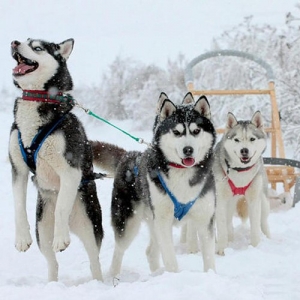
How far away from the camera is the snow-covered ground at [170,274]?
2291 millimetres

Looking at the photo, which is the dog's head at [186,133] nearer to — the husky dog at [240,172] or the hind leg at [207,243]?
the hind leg at [207,243]

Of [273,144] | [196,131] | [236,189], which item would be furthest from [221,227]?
[273,144]

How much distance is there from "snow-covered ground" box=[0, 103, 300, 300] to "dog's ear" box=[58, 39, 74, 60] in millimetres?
1309

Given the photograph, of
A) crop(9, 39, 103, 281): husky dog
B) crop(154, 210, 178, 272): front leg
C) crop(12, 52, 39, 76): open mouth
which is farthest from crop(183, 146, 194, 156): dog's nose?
crop(12, 52, 39, 76): open mouth

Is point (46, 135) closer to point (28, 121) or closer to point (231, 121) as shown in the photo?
point (28, 121)

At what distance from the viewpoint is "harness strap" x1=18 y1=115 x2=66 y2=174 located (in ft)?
9.64

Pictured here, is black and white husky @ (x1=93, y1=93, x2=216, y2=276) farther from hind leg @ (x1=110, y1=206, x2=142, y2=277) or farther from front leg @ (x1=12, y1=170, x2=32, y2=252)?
front leg @ (x1=12, y1=170, x2=32, y2=252)

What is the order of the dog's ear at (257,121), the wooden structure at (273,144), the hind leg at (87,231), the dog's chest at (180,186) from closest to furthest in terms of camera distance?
the dog's chest at (180,186), the hind leg at (87,231), the dog's ear at (257,121), the wooden structure at (273,144)

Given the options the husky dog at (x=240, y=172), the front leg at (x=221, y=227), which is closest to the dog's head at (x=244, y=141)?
the husky dog at (x=240, y=172)

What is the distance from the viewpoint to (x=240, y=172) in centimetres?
487

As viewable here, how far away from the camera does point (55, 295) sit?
2324 millimetres

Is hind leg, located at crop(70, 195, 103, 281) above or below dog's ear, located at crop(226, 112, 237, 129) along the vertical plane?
below

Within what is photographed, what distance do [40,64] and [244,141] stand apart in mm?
2486

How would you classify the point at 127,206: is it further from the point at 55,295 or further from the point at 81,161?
the point at 55,295
